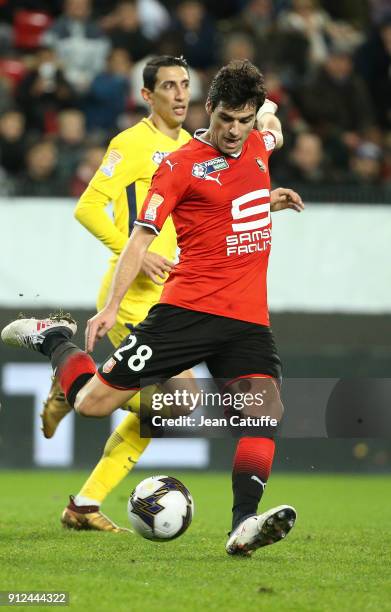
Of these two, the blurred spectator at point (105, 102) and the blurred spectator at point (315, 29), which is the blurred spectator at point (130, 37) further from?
the blurred spectator at point (315, 29)

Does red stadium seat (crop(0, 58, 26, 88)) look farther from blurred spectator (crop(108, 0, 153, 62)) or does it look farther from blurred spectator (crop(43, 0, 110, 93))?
blurred spectator (crop(108, 0, 153, 62))

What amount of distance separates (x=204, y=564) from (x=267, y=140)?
2221 millimetres

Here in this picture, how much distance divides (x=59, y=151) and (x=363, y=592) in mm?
8048

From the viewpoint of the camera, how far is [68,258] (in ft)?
40.6

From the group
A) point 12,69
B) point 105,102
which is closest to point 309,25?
point 105,102

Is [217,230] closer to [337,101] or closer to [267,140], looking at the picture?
[267,140]

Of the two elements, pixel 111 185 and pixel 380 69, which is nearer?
pixel 111 185

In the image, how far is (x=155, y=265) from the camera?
22.2 ft

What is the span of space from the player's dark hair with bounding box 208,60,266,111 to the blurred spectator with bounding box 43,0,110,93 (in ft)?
26.7

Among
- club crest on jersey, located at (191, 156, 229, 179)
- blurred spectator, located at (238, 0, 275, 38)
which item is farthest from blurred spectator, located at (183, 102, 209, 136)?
club crest on jersey, located at (191, 156, 229, 179)

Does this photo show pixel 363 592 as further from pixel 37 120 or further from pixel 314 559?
pixel 37 120

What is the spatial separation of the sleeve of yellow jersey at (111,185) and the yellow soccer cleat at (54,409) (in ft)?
3.11

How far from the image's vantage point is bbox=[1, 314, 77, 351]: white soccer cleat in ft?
24.2

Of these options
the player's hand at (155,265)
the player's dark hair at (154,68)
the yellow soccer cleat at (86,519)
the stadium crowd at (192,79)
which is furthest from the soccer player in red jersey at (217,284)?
the stadium crowd at (192,79)
